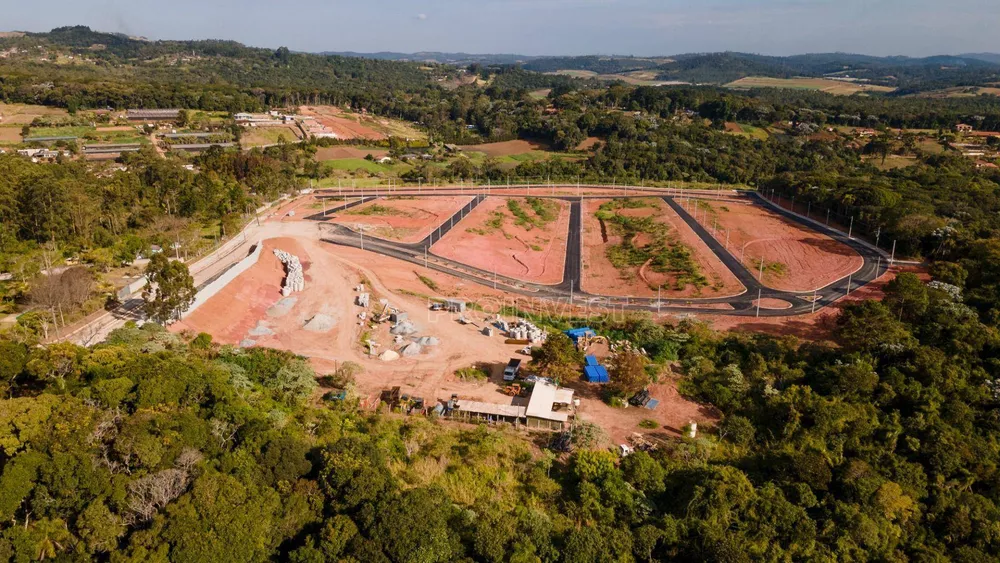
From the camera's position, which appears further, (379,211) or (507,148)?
(507,148)

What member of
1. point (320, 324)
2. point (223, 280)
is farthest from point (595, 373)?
point (223, 280)

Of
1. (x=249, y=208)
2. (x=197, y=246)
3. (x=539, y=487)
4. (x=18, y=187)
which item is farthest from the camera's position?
(x=249, y=208)

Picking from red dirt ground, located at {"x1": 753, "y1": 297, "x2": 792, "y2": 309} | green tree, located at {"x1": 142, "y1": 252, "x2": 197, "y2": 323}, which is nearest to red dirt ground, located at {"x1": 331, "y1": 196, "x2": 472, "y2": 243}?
green tree, located at {"x1": 142, "y1": 252, "x2": 197, "y2": 323}

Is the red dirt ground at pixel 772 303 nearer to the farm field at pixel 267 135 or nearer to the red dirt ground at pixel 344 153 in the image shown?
the red dirt ground at pixel 344 153

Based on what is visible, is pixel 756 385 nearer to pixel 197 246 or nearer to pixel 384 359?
pixel 384 359

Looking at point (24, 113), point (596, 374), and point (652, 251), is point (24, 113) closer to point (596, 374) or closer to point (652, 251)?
point (652, 251)

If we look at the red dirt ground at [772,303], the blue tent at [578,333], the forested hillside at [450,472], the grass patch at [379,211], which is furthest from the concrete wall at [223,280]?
the red dirt ground at [772,303]

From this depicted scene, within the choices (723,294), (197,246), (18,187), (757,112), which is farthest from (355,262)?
(757,112)
